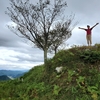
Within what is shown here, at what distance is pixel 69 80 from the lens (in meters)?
11.9

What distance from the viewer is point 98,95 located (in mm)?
10281

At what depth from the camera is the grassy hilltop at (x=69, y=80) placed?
10812 millimetres

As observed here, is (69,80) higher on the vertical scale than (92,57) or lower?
lower

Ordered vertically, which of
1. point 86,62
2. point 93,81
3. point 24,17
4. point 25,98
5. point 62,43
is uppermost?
point 24,17

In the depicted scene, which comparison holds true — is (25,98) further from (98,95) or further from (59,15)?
(59,15)

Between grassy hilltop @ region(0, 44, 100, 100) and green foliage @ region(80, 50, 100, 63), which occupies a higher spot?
green foliage @ region(80, 50, 100, 63)

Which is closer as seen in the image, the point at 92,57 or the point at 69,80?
the point at 69,80

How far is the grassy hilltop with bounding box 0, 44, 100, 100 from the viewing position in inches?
426

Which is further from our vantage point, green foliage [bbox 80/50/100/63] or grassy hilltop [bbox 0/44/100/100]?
green foliage [bbox 80/50/100/63]

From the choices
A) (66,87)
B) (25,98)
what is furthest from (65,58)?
(25,98)

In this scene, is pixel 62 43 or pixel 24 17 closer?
pixel 24 17

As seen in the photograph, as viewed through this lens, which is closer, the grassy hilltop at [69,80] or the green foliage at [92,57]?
the grassy hilltop at [69,80]

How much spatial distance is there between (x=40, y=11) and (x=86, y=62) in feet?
50.9

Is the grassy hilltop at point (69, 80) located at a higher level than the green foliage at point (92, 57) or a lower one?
lower
